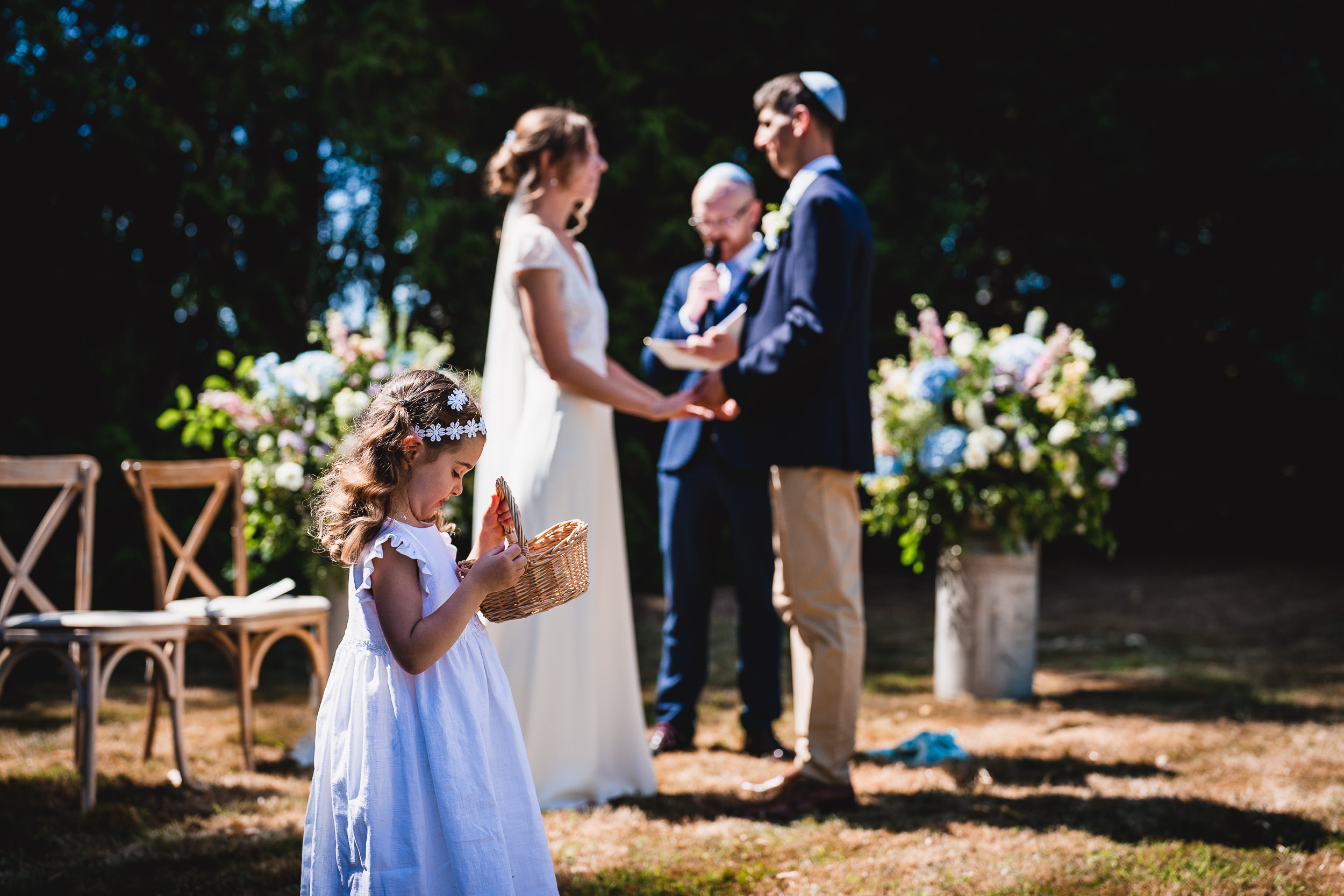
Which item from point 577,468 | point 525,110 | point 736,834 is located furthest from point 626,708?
point 525,110

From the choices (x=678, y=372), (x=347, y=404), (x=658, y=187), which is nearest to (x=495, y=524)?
(x=678, y=372)

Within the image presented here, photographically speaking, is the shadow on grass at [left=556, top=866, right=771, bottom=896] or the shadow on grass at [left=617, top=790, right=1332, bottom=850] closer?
the shadow on grass at [left=556, top=866, right=771, bottom=896]

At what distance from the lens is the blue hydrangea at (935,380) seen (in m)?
5.07

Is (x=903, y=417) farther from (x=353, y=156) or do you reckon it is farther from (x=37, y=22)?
(x=37, y=22)

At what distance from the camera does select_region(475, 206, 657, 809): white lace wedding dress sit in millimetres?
3342

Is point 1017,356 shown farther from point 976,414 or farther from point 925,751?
point 925,751

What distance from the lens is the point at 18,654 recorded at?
11.4 ft

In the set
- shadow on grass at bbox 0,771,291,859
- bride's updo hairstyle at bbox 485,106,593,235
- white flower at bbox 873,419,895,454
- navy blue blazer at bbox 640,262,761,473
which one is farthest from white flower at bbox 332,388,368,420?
white flower at bbox 873,419,895,454

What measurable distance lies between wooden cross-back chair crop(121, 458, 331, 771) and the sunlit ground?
1.06ft

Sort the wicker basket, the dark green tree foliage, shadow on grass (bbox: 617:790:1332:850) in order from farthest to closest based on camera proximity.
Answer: the dark green tree foliage < shadow on grass (bbox: 617:790:1332:850) < the wicker basket

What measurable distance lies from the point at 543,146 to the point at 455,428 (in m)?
1.72

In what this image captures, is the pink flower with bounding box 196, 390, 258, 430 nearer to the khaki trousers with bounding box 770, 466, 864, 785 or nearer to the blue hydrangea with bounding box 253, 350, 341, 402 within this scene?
the blue hydrangea with bounding box 253, 350, 341, 402

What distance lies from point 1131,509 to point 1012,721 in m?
7.20

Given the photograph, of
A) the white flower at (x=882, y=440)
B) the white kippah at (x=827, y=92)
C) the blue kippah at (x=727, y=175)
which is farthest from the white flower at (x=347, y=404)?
the white flower at (x=882, y=440)
